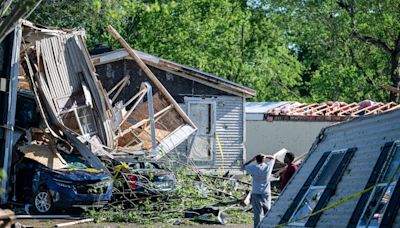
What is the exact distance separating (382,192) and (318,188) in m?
2.16

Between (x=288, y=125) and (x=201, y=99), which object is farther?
(x=288, y=125)

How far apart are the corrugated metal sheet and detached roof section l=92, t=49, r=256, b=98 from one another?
1659cm

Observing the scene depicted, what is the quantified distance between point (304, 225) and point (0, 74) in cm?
1109

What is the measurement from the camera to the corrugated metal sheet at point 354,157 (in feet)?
36.8

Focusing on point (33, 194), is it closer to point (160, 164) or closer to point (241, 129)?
point (160, 164)

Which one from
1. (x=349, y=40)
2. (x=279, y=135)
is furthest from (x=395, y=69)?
(x=279, y=135)

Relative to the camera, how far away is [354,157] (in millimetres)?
12117

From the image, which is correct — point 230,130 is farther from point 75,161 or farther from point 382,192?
point 382,192

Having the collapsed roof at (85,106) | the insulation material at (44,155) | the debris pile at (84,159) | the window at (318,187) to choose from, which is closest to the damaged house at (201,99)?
the collapsed roof at (85,106)

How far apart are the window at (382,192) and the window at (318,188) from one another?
125cm

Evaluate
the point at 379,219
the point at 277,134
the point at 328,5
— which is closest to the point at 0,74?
the point at 379,219

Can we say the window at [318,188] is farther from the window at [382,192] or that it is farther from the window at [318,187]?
the window at [382,192]

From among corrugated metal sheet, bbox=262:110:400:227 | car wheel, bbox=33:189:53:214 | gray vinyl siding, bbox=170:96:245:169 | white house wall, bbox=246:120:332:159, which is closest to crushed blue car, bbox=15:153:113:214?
car wheel, bbox=33:189:53:214

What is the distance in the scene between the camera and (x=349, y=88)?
136 ft
